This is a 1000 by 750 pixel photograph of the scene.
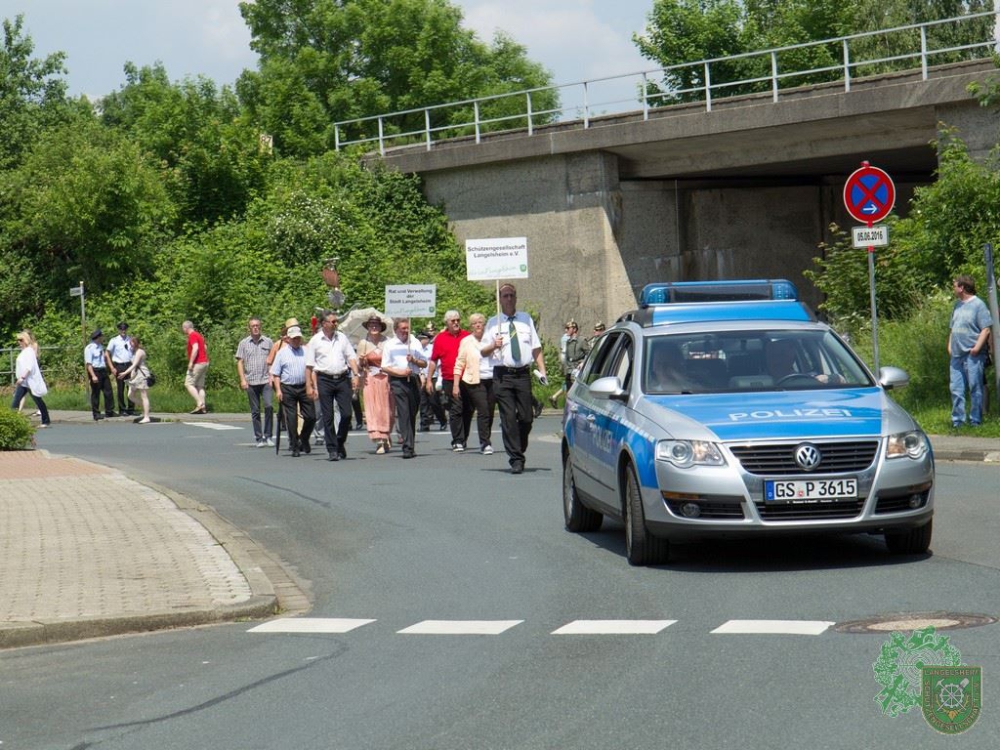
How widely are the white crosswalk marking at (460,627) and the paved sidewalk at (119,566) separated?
3.69 ft

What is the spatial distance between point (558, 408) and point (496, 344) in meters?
16.6

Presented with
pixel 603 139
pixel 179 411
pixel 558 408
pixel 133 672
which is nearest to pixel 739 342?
pixel 133 672

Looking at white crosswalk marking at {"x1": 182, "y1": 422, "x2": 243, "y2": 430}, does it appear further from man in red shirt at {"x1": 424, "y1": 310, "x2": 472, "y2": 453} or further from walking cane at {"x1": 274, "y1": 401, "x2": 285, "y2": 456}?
walking cane at {"x1": 274, "y1": 401, "x2": 285, "y2": 456}

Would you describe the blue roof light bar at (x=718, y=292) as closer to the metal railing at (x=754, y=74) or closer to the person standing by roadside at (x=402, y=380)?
the person standing by roadside at (x=402, y=380)

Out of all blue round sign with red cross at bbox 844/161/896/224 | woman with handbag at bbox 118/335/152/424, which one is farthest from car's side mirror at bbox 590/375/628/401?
woman with handbag at bbox 118/335/152/424

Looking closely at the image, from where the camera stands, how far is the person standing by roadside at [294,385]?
22.8 metres

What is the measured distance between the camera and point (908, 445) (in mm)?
10336

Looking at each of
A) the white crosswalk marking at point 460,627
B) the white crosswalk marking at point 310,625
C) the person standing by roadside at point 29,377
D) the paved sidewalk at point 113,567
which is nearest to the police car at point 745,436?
the white crosswalk marking at point 460,627

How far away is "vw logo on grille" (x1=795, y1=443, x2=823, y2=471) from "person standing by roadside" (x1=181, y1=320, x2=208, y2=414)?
23.9m

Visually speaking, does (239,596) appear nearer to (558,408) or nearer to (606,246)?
(558,408)

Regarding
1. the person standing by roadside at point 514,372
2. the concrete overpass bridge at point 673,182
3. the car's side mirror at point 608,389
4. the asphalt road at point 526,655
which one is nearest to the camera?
the asphalt road at point 526,655

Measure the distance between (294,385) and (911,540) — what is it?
44.1ft

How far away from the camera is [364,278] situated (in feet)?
145

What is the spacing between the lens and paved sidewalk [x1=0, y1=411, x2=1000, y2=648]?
29.8ft
